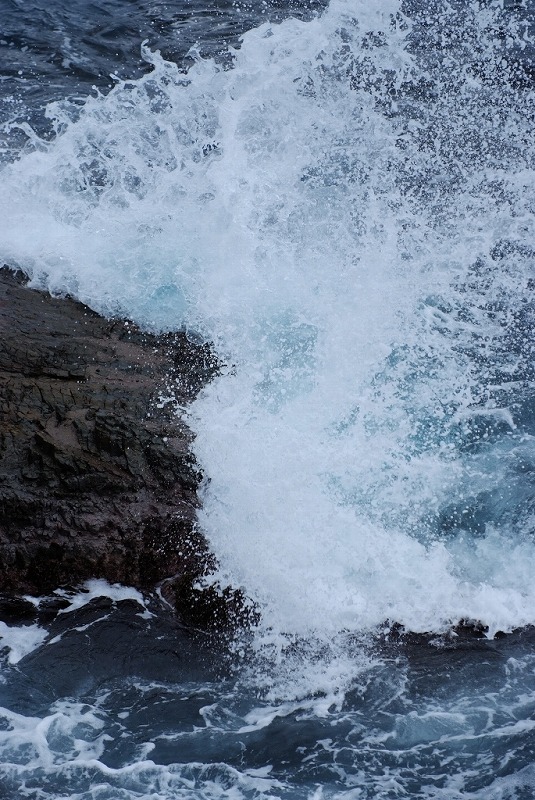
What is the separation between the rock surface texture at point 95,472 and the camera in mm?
5016

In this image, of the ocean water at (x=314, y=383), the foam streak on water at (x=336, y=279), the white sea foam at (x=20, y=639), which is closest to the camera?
the ocean water at (x=314, y=383)

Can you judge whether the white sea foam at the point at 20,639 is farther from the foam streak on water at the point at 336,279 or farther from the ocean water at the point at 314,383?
the foam streak on water at the point at 336,279

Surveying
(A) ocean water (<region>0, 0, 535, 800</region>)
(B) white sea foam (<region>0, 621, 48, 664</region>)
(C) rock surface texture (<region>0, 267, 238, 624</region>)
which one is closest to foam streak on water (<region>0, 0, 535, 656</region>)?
(A) ocean water (<region>0, 0, 535, 800</region>)

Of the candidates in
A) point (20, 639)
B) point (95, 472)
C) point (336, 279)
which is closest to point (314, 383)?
point (336, 279)

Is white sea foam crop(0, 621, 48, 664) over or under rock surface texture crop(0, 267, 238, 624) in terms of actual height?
under

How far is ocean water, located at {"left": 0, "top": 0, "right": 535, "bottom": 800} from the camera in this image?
4273mm

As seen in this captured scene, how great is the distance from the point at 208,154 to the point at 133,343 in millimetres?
2630

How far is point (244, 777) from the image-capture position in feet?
13.3

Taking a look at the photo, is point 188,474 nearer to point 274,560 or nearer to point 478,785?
point 274,560

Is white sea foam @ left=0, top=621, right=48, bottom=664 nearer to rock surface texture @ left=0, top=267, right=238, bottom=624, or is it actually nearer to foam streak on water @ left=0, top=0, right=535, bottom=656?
rock surface texture @ left=0, top=267, right=238, bottom=624

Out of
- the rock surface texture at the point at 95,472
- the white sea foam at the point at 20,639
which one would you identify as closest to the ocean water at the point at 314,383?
the white sea foam at the point at 20,639

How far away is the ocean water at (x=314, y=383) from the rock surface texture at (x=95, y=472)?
0.54 ft

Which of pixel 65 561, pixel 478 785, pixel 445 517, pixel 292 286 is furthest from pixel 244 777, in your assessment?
pixel 292 286

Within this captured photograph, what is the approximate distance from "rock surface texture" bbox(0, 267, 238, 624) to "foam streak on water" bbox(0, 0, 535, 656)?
0.25m
